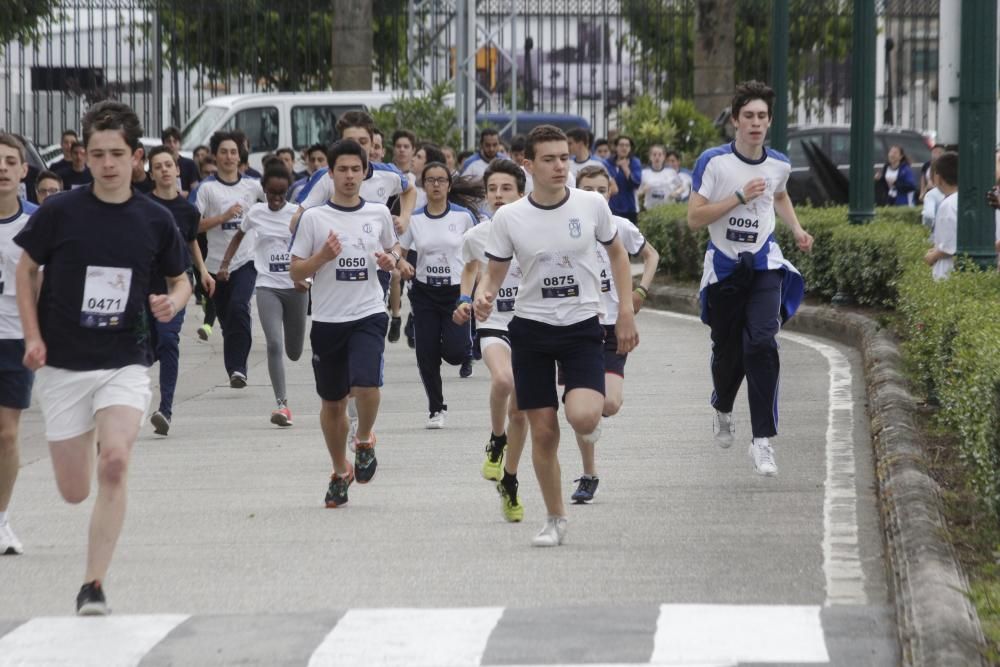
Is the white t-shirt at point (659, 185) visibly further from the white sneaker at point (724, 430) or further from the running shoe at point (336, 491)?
the running shoe at point (336, 491)

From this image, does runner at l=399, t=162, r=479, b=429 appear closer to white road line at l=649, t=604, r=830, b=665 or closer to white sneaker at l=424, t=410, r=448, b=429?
white sneaker at l=424, t=410, r=448, b=429

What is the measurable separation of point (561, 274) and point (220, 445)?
4.55m

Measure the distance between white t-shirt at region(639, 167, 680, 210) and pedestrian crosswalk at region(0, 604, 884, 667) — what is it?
22.1 m

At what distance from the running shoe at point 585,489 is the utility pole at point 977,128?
14.1 feet

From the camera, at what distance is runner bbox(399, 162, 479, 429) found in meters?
13.0

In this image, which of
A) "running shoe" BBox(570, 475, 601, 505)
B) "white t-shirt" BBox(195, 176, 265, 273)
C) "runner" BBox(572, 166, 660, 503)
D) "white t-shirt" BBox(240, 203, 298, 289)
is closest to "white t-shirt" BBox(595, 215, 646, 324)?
"runner" BBox(572, 166, 660, 503)

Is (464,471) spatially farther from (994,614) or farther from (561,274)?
(994,614)

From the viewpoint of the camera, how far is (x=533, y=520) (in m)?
9.33

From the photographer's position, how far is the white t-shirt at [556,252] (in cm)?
852

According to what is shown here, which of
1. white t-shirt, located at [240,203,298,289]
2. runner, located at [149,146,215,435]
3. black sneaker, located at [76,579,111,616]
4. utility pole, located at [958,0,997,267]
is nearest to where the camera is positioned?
black sneaker, located at [76,579,111,616]

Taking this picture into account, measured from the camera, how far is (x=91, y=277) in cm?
750

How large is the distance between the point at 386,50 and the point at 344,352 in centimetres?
3346

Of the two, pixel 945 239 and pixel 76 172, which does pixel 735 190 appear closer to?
pixel 945 239

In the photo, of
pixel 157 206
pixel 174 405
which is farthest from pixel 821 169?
pixel 157 206
